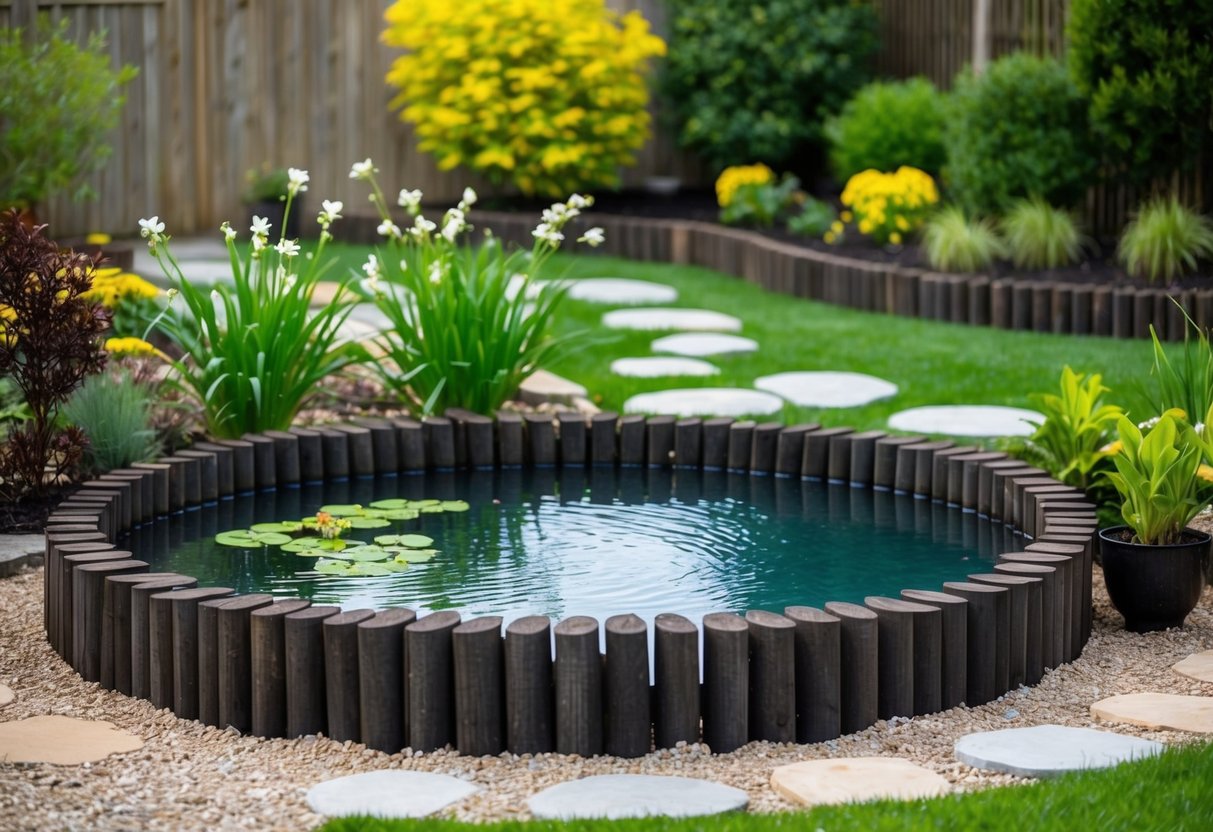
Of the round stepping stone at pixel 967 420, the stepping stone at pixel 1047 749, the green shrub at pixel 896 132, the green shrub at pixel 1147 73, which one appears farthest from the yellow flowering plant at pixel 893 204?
the stepping stone at pixel 1047 749

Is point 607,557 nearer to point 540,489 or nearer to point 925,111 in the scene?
point 540,489

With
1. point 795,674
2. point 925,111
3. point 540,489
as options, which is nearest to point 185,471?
point 540,489

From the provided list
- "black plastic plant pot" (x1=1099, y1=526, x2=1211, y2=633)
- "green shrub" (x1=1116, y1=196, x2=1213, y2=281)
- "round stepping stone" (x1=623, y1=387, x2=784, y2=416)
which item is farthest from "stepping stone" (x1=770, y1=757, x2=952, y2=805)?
"green shrub" (x1=1116, y1=196, x2=1213, y2=281)

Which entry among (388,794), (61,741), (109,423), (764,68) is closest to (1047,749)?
(388,794)

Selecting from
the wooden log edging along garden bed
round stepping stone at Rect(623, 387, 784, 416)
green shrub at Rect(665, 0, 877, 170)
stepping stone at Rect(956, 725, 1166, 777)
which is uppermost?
green shrub at Rect(665, 0, 877, 170)

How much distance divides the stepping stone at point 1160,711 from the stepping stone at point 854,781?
63cm

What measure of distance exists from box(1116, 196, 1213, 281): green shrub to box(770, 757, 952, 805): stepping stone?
5558 millimetres

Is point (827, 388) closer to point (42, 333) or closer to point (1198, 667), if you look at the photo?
point (1198, 667)

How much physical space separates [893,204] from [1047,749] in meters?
6.51

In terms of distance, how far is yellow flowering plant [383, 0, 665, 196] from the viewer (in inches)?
448

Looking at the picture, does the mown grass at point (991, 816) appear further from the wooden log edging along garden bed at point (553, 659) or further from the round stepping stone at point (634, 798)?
the wooden log edging along garden bed at point (553, 659)

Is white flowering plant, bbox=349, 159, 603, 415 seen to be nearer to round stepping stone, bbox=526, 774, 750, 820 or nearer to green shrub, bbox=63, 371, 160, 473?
green shrub, bbox=63, 371, 160, 473

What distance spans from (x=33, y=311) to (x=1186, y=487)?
3.48 m

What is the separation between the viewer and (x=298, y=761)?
369 centimetres
